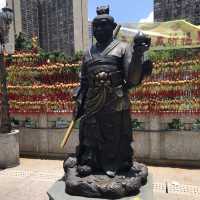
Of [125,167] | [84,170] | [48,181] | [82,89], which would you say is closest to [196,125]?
[48,181]

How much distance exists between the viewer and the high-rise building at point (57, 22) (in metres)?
33.1

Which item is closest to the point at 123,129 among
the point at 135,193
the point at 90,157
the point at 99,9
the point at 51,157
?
the point at 90,157

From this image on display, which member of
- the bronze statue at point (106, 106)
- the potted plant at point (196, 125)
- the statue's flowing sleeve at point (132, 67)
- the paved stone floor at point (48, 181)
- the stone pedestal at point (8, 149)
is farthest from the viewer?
the stone pedestal at point (8, 149)

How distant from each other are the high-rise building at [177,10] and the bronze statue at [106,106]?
17.7 meters

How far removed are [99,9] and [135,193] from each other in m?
1.98

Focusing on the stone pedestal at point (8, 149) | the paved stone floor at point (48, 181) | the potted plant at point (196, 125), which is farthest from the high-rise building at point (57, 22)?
the potted plant at point (196, 125)

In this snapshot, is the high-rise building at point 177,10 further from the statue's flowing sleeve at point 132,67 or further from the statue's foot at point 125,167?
the statue's foot at point 125,167

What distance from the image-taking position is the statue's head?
337 centimetres

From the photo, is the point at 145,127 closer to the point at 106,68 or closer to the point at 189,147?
the point at 189,147

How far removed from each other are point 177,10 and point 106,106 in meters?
18.9

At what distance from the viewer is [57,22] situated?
34.0 metres

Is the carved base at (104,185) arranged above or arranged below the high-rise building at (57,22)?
below

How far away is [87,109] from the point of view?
138 inches

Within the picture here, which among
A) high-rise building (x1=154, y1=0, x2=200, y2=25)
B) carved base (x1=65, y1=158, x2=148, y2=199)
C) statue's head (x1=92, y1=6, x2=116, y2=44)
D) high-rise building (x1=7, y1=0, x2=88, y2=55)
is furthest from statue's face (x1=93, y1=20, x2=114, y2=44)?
high-rise building (x1=7, y1=0, x2=88, y2=55)
